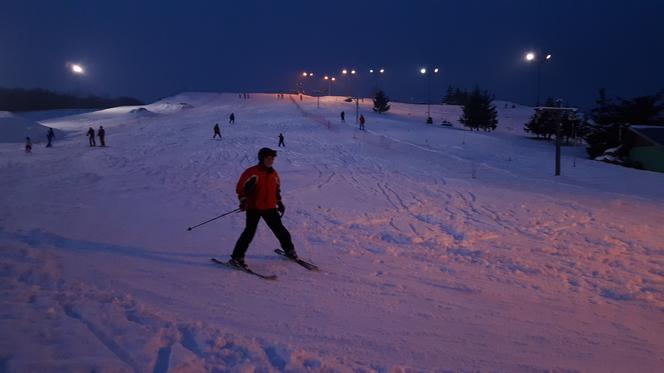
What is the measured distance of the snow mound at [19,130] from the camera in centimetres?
3255

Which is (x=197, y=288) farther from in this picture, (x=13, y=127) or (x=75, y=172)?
(x=13, y=127)

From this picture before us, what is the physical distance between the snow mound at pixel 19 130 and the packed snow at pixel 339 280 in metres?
22.3

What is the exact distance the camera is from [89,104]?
112688 millimetres

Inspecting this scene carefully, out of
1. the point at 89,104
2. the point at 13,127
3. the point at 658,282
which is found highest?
the point at 89,104

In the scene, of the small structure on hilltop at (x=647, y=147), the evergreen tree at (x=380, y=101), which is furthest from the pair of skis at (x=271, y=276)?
the evergreen tree at (x=380, y=101)

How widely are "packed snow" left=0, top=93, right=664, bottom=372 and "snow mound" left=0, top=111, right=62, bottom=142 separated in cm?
2230

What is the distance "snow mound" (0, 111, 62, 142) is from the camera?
32550 mm

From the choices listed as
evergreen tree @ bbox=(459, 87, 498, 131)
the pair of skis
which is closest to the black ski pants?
the pair of skis

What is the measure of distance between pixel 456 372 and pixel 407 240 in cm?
462

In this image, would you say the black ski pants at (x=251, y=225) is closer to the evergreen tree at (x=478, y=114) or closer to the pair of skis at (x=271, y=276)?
the pair of skis at (x=271, y=276)

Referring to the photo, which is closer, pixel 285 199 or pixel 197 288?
pixel 197 288

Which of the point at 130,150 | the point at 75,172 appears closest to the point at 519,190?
the point at 75,172

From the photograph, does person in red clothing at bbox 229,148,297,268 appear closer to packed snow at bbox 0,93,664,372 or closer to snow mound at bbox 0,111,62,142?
packed snow at bbox 0,93,664,372

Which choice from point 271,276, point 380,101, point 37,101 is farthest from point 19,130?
point 37,101
